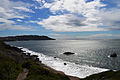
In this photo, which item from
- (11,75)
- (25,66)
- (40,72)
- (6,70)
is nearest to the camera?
(11,75)

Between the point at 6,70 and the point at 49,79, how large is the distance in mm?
7926

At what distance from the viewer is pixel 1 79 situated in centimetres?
1431

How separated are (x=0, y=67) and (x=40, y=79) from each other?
7.70 metres

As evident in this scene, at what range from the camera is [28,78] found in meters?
16.1

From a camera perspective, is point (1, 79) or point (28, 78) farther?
point (28, 78)

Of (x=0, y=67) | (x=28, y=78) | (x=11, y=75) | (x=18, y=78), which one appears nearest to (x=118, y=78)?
(x=28, y=78)

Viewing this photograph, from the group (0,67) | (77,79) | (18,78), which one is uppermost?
(0,67)

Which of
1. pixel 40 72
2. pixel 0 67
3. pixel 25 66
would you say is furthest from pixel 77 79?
pixel 0 67

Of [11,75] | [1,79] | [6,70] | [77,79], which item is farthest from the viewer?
[77,79]

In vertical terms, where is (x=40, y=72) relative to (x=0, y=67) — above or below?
below

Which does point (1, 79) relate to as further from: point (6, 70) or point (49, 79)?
point (49, 79)

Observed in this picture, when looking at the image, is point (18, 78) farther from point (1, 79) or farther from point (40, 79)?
point (40, 79)

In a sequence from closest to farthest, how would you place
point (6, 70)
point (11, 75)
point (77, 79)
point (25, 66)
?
1. point (11, 75)
2. point (6, 70)
3. point (25, 66)
4. point (77, 79)

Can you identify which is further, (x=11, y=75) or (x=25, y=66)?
(x=25, y=66)
